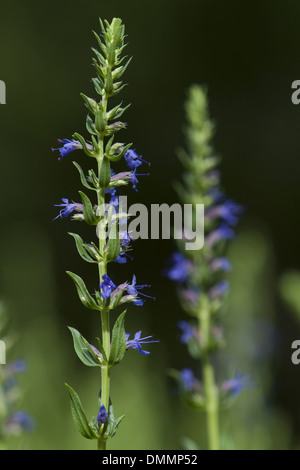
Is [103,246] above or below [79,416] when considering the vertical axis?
above

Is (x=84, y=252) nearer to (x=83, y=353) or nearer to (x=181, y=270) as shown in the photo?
(x=83, y=353)

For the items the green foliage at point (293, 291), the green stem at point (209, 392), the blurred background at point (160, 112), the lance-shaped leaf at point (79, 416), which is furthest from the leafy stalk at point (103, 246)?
the blurred background at point (160, 112)

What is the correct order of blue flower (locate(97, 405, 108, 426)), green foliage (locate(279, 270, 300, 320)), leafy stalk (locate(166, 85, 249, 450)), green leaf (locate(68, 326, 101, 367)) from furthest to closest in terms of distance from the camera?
leafy stalk (locate(166, 85, 249, 450))
green foliage (locate(279, 270, 300, 320))
green leaf (locate(68, 326, 101, 367))
blue flower (locate(97, 405, 108, 426))

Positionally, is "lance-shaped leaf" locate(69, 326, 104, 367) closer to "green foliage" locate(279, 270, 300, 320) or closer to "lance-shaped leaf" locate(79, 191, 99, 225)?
"lance-shaped leaf" locate(79, 191, 99, 225)

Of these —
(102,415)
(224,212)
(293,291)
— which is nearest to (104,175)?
(102,415)

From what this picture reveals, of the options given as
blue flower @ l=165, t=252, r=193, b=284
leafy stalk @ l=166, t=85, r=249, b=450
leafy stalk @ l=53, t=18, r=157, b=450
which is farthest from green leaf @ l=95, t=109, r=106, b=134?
blue flower @ l=165, t=252, r=193, b=284

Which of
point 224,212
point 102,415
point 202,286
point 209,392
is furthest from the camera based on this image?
point 224,212

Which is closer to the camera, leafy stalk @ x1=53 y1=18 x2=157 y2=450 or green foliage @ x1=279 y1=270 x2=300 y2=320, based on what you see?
leafy stalk @ x1=53 y1=18 x2=157 y2=450

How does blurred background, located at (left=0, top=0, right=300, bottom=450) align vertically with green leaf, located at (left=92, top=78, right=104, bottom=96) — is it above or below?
above
